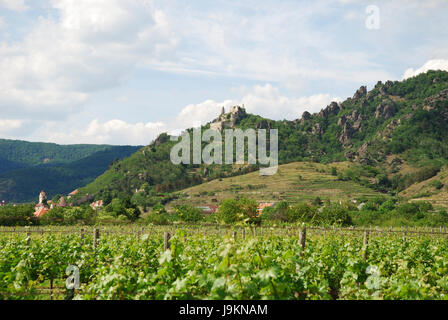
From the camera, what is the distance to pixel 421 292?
15.0 feet

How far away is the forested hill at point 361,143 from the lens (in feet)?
416

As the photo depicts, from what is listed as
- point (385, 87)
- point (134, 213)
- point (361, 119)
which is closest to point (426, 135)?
point (361, 119)

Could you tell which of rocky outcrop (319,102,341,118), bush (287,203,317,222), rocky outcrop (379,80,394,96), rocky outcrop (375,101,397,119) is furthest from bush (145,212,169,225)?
rocky outcrop (379,80,394,96)

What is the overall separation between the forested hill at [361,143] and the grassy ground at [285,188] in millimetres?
9313

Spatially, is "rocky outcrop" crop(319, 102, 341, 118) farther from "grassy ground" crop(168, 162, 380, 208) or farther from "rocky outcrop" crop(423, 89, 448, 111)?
"grassy ground" crop(168, 162, 380, 208)

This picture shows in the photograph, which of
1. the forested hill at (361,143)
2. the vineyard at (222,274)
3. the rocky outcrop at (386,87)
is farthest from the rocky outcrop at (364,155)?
the vineyard at (222,274)

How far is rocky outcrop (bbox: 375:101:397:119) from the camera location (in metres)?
163

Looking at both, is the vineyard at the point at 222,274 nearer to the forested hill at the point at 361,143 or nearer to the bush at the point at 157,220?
the bush at the point at 157,220

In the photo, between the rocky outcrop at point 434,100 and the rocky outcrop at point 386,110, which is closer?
the rocky outcrop at point 434,100

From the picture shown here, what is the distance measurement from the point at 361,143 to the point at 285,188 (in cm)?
6275
